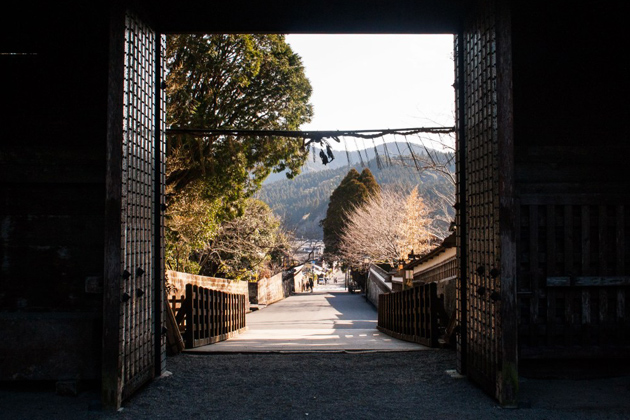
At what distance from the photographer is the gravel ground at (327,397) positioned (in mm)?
4180

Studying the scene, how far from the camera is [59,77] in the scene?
5.09 meters

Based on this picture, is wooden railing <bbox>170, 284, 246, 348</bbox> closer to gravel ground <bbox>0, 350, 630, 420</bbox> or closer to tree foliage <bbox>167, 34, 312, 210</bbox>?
gravel ground <bbox>0, 350, 630, 420</bbox>

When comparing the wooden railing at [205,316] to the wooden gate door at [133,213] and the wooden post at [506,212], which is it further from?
the wooden post at [506,212]

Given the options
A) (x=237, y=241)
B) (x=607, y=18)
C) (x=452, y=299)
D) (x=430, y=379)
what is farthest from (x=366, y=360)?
(x=237, y=241)

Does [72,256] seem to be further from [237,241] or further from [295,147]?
[237,241]

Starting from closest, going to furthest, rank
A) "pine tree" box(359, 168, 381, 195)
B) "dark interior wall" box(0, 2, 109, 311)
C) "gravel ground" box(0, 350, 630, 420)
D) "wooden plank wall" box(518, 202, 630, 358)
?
"gravel ground" box(0, 350, 630, 420), "dark interior wall" box(0, 2, 109, 311), "wooden plank wall" box(518, 202, 630, 358), "pine tree" box(359, 168, 381, 195)

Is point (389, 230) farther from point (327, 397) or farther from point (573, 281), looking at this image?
point (327, 397)

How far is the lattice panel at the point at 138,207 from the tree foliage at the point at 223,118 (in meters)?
6.78

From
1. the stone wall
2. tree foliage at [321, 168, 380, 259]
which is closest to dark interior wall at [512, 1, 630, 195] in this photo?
the stone wall

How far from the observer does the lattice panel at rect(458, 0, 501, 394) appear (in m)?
4.48

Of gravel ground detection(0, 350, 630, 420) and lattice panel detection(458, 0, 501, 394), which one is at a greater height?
lattice panel detection(458, 0, 501, 394)

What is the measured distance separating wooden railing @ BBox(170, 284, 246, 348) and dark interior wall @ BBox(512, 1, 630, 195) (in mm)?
4885

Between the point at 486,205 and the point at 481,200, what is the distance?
167mm

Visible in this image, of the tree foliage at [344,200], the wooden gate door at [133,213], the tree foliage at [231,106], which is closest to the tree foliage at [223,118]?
the tree foliage at [231,106]
